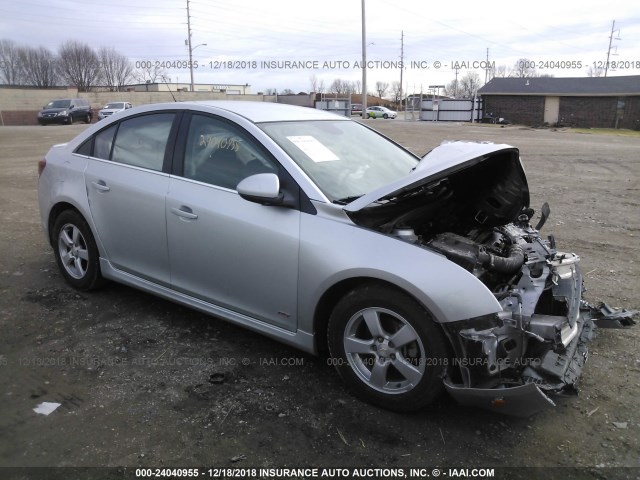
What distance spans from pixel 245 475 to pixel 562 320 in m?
1.89

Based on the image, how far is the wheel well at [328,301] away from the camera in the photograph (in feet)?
9.57

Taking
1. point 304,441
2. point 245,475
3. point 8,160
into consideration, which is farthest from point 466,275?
point 8,160

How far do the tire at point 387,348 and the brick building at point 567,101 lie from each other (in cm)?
4847

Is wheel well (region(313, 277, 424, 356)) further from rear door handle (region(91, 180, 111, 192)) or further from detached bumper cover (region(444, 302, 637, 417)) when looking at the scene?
rear door handle (region(91, 180, 111, 192))

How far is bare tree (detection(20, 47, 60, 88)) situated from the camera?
2931 inches

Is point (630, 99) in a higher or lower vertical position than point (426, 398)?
higher

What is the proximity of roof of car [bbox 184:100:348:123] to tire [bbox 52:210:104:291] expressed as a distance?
1507mm

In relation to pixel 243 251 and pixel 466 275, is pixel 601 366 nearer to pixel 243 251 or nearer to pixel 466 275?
pixel 466 275

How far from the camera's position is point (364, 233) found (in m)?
2.96

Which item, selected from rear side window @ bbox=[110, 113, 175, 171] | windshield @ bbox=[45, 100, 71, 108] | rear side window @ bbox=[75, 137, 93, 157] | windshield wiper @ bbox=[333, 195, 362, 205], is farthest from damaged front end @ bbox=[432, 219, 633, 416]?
windshield @ bbox=[45, 100, 71, 108]

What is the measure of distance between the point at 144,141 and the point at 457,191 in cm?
245

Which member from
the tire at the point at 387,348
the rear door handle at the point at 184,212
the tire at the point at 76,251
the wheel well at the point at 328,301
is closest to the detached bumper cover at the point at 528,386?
the tire at the point at 387,348

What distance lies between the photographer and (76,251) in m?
4.64

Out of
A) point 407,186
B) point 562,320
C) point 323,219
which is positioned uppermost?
point 407,186
